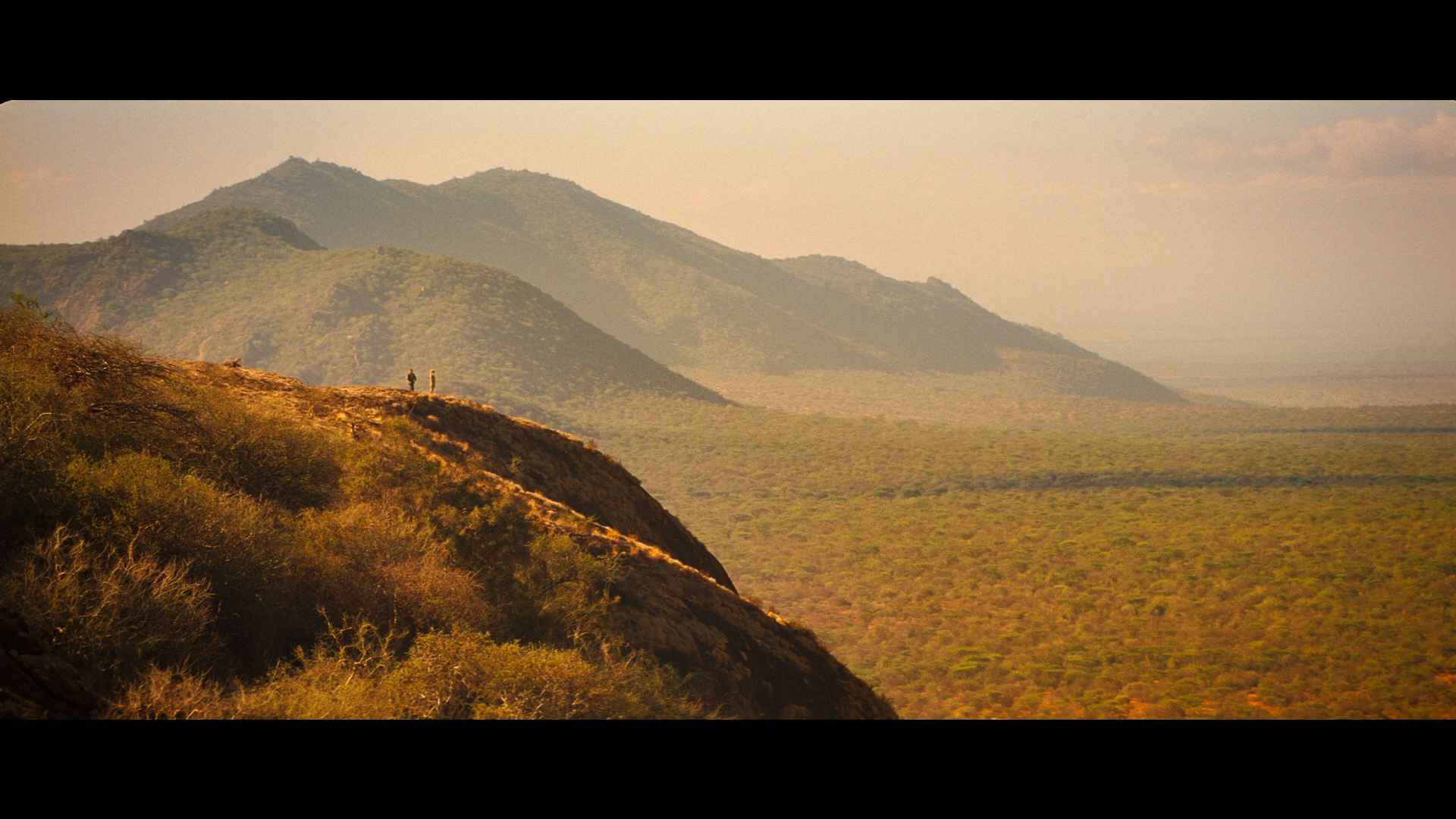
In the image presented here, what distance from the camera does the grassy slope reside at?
18141mm

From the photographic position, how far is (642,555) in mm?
8992

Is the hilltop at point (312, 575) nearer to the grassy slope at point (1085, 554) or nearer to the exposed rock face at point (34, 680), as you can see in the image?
the exposed rock face at point (34, 680)

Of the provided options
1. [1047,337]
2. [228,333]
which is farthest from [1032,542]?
[1047,337]

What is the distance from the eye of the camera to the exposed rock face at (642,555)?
8.32 m

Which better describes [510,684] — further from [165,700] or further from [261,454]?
[261,454]

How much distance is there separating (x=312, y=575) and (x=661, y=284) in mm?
91959

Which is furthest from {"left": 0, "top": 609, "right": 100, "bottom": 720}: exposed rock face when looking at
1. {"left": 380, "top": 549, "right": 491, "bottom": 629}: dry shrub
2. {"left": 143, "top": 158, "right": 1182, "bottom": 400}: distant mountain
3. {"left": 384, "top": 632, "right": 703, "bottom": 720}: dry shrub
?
{"left": 143, "top": 158, "right": 1182, "bottom": 400}: distant mountain

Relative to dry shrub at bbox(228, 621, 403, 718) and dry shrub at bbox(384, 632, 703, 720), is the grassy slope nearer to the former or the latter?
dry shrub at bbox(384, 632, 703, 720)

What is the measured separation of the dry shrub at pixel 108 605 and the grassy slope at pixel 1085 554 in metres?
13.8

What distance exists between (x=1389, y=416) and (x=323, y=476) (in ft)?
226

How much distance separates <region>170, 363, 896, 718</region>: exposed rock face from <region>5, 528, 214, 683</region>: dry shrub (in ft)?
11.1

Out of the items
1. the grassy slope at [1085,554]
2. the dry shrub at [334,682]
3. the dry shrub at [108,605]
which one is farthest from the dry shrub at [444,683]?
the grassy slope at [1085,554]

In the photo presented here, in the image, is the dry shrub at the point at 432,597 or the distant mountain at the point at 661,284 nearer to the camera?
the dry shrub at the point at 432,597
